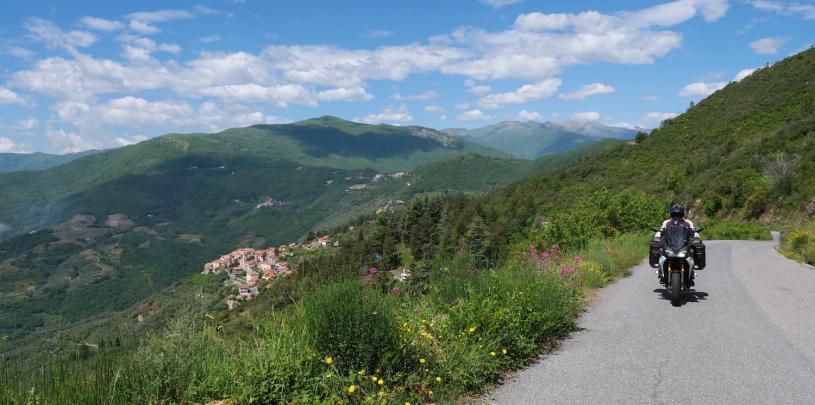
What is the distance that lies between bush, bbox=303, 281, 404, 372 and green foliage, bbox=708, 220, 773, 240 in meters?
27.0

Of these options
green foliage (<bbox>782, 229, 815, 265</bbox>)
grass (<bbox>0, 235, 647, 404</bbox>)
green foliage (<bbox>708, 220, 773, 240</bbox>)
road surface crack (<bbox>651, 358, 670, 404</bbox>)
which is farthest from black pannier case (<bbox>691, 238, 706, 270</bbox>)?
green foliage (<bbox>708, 220, 773, 240</bbox>)

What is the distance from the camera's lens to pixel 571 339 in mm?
6242

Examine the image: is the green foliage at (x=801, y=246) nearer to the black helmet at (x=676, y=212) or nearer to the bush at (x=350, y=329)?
the black helmet at (x=676, y=212)

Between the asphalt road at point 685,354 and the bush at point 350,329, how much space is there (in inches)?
41.1

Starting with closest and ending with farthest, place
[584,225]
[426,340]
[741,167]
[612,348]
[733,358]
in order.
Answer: [426,340]
[733,358]
[612,348]
[584,225]
[741,167]

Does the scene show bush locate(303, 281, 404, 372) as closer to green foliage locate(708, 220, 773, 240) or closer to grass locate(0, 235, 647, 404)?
grass locate(0, 235, 647, 404)

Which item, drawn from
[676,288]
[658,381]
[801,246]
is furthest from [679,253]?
[801,246]

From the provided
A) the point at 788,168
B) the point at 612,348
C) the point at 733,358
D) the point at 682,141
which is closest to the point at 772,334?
the point at 733,358

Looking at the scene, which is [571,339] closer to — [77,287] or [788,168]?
[788,168]

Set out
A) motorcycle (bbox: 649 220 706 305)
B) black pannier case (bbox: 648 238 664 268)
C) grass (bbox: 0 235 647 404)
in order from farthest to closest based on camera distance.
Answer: black pannier case (bbox: 648 238 664 268)
motorcycle (bbox: 649 220 706 305)
grass (bbox: 0 235 647 404)

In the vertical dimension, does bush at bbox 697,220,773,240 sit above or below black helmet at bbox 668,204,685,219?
below

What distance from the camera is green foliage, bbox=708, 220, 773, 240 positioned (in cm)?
2580

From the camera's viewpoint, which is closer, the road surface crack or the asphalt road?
the road surface crack

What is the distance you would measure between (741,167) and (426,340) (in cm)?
3662
